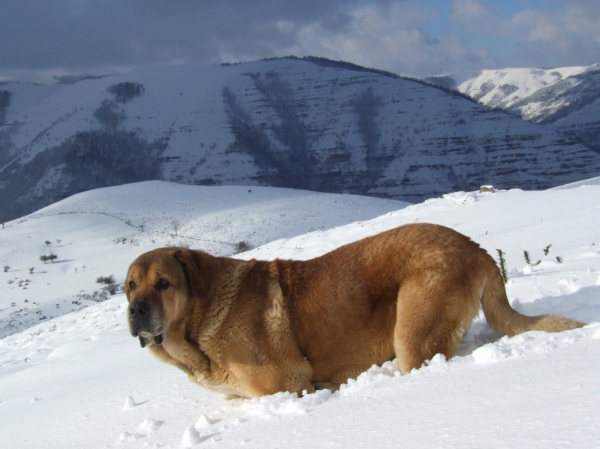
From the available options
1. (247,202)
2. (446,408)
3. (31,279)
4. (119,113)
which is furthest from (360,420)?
(119,113)

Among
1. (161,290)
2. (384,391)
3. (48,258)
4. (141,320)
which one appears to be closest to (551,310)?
Answer: (384,391)

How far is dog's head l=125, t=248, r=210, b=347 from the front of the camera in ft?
14.9

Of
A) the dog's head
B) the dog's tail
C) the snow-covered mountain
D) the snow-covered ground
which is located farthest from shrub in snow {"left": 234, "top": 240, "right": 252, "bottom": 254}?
the snow-covered mountain

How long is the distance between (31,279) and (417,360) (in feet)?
104

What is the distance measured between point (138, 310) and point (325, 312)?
151 cm

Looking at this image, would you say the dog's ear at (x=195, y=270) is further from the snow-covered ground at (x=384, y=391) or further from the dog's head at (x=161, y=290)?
the snow-covered ground at (x=384, y=391)

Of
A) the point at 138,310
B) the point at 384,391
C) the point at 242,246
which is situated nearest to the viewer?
the point at 384,391

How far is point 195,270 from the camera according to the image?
5.00 metres

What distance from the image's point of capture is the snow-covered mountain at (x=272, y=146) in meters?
158

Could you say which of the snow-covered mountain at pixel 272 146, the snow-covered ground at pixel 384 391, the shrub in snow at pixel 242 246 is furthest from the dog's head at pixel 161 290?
the snow-covered mountain at pixel 272 146

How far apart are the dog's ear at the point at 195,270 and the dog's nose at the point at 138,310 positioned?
528 millimetres

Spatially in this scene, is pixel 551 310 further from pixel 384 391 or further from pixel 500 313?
pixel 384 391

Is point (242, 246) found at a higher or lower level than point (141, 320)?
lower

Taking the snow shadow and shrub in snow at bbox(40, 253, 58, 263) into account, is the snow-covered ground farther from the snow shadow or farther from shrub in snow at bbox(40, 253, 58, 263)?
shrub in snow at bbox(40, 253, 58, 263)
